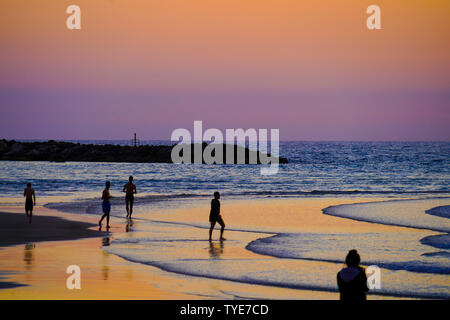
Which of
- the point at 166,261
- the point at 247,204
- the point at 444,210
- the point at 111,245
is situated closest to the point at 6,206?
the point at 247,204

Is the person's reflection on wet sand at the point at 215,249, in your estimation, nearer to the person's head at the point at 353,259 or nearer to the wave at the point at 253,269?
the wave at the point at 253,269

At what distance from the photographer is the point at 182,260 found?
16188mm

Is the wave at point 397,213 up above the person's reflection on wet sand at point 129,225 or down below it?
below

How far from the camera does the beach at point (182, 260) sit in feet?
41.1

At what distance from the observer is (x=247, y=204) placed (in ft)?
113

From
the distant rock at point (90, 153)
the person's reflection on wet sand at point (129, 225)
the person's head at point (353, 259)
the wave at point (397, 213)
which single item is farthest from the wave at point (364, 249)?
the distant rock at point (90, 153)

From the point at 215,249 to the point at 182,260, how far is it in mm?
2104

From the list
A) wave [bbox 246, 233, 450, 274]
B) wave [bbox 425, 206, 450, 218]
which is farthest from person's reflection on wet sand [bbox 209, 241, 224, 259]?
wave [bbox 425, 206, 450, 218]

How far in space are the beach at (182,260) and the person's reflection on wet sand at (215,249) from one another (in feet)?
0.08

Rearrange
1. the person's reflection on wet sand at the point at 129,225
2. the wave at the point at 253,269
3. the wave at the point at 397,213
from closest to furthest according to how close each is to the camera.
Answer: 1. the wave at the point at 253,269
2. the person's reflection on wet sand at the point at 129,225
3. the wave at the point at 397,213

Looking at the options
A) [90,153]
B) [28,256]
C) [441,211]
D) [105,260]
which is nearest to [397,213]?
[441,211]

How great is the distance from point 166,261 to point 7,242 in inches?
219

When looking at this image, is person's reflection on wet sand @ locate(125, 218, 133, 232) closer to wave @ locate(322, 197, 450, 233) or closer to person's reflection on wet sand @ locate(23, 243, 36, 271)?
person's reflection on wet sand @ locate(23, 243, 36, 271)
